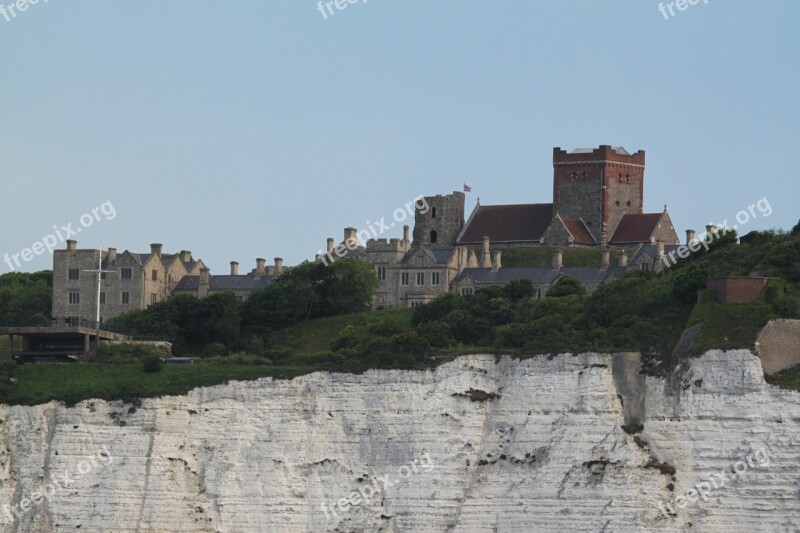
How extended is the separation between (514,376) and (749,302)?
9.91m

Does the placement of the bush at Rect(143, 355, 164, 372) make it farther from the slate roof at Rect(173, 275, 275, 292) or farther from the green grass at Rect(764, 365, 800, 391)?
the slate roof at Rect(173, 275, 275, 292)

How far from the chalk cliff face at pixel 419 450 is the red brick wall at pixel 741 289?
164 inches

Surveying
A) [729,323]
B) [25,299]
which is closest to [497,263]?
[25,299]

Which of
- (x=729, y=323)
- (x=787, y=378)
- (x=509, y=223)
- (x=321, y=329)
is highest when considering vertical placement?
(x=509, y=223)

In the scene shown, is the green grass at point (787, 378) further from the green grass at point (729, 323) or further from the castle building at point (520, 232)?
the castle building at point (520, 232)

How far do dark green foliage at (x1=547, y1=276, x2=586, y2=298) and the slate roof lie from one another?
74.2ft

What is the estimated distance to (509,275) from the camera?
393 feet

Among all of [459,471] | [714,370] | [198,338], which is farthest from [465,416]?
[198,338]

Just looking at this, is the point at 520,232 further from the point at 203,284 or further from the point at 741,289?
the point at 741,289

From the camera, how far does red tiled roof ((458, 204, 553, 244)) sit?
5290 inches

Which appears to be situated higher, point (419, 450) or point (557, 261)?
point (557, 261)

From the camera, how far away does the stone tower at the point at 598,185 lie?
135250 millimetres

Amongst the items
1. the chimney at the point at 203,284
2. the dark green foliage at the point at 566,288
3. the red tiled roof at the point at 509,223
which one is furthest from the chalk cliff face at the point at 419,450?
the red tiled roof at the point at 509,223

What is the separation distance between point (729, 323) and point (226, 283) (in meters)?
50.7
